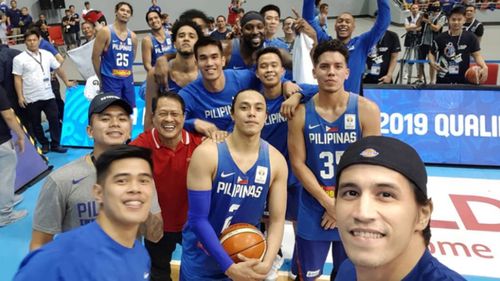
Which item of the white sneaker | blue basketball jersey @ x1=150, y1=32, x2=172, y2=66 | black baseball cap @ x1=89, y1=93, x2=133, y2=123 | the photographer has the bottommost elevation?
the white sneaker

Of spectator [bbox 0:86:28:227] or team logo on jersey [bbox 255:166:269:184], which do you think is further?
spectator [bbox 0:86:28:227]

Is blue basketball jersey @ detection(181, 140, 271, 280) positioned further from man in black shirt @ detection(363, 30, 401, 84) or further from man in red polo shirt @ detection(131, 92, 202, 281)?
man in black shirt @ detection(363, 30, 401, 84)

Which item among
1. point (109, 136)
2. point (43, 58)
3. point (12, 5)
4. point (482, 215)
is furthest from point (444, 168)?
point (12, 5)

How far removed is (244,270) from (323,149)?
1192mm

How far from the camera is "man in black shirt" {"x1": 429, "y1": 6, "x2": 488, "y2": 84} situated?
751 cm

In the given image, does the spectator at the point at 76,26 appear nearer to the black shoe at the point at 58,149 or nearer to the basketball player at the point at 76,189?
the black shoe at the point at 58,149

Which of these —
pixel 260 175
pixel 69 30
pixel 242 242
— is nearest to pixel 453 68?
pixel 260 175

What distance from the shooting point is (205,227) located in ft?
9.78

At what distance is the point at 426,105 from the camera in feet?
24.3

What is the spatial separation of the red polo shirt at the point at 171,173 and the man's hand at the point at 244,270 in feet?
2.93

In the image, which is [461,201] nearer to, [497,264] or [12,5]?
[497,264]

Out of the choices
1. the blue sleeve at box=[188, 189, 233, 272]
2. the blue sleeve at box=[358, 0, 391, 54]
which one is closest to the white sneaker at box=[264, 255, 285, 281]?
the blue sleeve at box=[188, 189, 233, 272]

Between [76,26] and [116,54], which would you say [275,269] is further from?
[76,26]

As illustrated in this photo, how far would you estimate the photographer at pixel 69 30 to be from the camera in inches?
761
